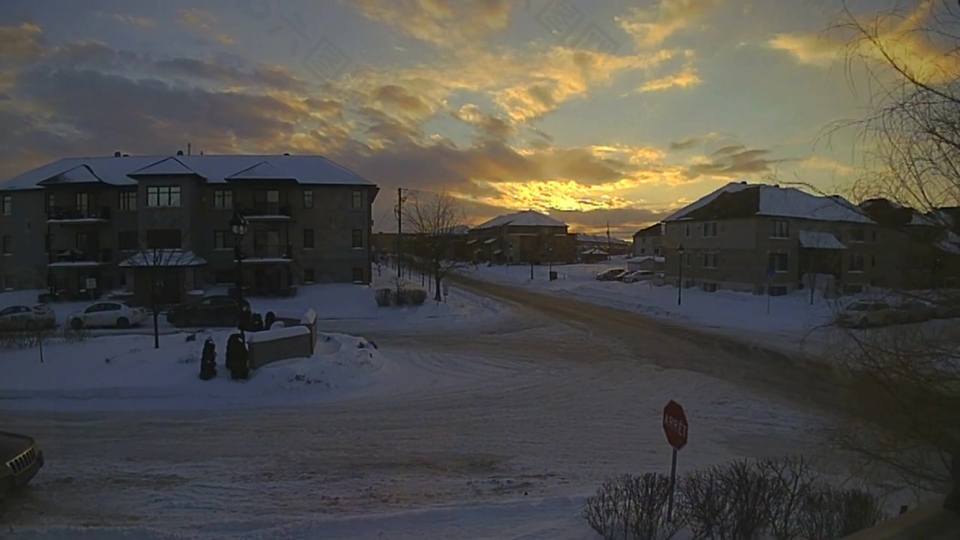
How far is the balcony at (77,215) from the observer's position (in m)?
43.1

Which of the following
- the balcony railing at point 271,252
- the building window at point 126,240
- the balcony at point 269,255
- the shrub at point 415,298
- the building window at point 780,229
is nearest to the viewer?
the shrub at point 415,298

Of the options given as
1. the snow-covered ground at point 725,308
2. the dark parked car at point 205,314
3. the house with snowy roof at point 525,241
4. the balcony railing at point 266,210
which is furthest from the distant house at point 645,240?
the dark parked car at point 205,314

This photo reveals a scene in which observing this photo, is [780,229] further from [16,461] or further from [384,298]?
[16,461]

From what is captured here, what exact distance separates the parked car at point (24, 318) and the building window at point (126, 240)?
40.2ft

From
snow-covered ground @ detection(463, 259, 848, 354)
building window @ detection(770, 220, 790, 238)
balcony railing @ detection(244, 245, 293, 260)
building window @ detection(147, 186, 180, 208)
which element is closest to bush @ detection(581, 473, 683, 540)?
snow-covered ground @ detection(463, 259, 848, 354)

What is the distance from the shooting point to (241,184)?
44031mm

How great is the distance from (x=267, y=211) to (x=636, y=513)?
4185cm

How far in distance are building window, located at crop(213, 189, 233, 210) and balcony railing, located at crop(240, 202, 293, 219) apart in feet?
6.75

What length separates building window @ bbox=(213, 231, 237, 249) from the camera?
147 ft

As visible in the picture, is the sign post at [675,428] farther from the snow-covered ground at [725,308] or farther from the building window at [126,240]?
the building window at [126,240]

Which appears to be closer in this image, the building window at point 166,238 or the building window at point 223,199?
the building window at point 166,238

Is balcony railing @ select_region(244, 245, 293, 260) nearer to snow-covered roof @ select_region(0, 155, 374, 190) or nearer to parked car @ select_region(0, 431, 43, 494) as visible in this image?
snow-covered roof @ select_region(0, 155, 374, 190)

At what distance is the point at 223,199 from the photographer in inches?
1791

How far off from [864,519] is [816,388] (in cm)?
1256
